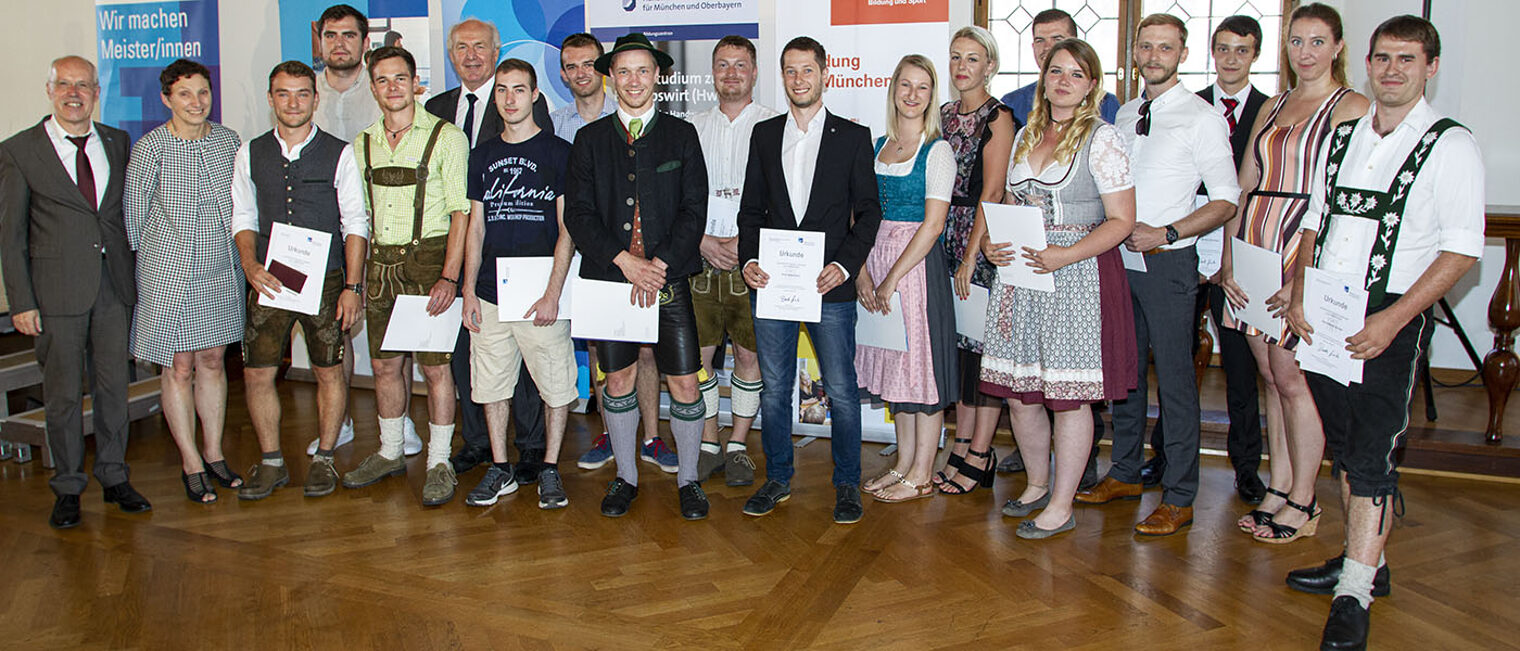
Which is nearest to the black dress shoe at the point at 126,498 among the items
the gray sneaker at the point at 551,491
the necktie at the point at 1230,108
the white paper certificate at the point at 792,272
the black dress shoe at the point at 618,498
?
the gray sneaker at the point at 551,491

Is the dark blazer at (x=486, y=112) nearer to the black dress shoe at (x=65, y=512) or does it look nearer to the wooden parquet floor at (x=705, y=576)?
the wooden parquet floor at (x=705, y=576)

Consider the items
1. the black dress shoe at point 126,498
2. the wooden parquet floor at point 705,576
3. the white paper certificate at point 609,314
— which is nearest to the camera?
the wooden parquet floor at point 705,576

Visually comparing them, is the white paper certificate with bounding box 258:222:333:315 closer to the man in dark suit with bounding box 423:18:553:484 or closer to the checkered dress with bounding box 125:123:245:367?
the checkered dress with bounding box 125:123:245:367

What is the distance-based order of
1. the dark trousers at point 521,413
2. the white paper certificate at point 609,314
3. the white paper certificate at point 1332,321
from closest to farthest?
the white paper certificate at point 1332,321
the white paper certificate at point 609,314
the dark trousers at point 521,413

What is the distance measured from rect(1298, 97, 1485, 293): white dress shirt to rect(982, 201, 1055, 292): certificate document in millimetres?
779

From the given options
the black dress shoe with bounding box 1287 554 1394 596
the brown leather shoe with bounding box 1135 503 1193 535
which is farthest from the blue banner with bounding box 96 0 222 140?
the black dress shoe with bounding box 1287 554 1394 596

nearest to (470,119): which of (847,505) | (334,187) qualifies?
(334,187)

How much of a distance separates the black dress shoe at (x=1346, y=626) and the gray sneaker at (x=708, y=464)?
7.44ft

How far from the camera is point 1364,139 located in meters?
2.82

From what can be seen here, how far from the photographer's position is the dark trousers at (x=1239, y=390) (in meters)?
3.88

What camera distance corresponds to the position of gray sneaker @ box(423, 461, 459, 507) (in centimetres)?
407

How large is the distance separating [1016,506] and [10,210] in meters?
3.65

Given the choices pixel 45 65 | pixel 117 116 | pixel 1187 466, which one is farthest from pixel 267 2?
pixel 1187 466

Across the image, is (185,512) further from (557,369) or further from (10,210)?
(557,369)
